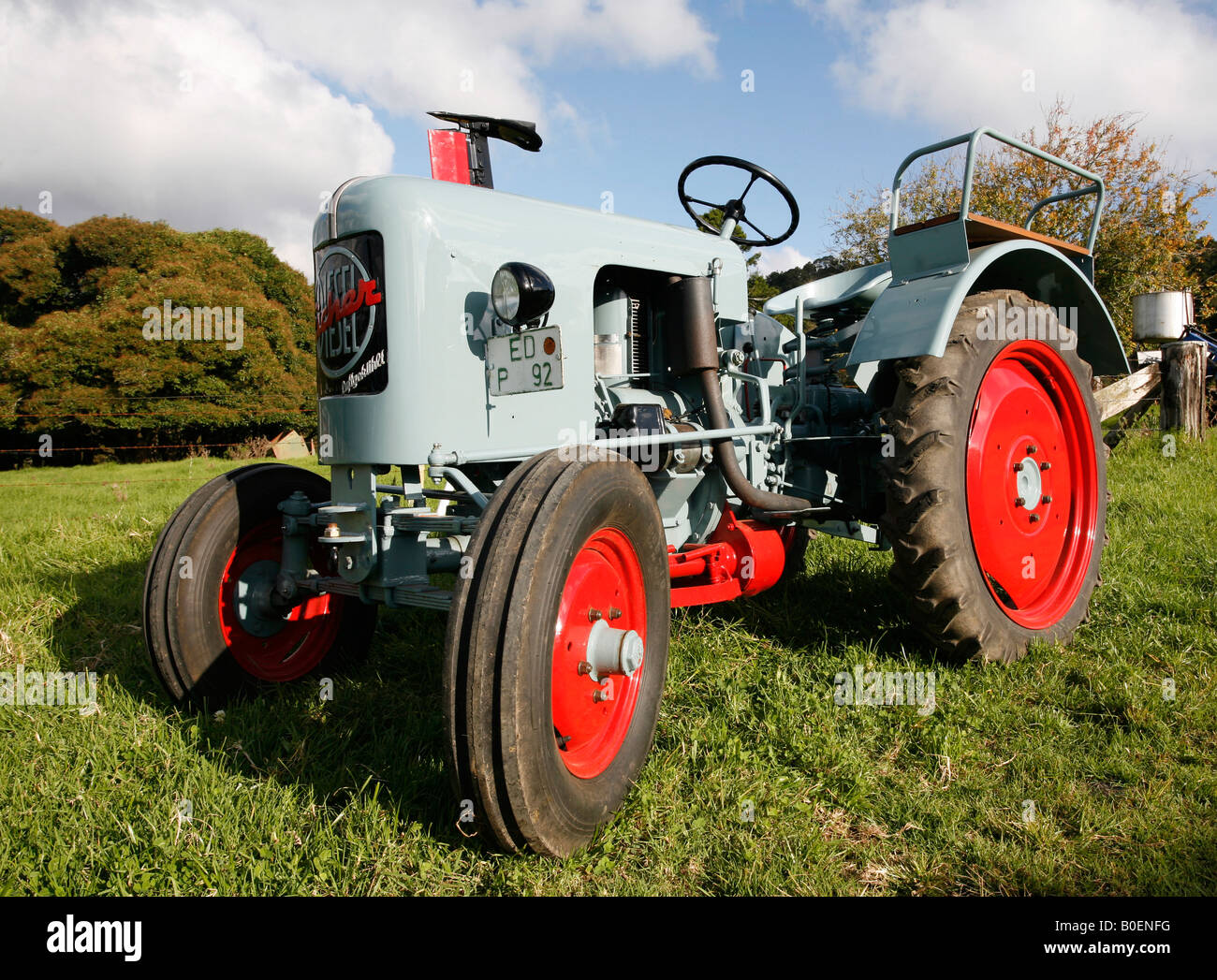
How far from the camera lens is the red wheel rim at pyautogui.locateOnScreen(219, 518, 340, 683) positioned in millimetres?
3076

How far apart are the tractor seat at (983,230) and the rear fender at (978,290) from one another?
0.08m

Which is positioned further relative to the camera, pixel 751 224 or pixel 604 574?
pixel 751 224

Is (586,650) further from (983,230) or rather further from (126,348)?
(126,348)

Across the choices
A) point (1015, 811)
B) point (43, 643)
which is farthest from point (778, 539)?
point (43, 643)

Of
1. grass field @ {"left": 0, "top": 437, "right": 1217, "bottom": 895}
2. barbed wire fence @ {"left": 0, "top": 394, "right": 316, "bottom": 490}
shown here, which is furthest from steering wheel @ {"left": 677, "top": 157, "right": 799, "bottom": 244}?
barbed wire fence @ {"left": 0, "top": 394, "right": 316, "bottom": 490}

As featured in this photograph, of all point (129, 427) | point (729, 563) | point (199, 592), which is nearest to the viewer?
point (199, 592)

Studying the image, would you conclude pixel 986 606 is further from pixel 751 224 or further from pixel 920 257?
pixel 751 224

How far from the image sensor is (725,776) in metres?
2.50

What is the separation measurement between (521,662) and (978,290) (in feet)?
10.9

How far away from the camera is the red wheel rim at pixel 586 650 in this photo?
2.21 meters

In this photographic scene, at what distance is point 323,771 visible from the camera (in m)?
2.53

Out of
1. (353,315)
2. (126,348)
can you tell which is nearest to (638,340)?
(353,315)

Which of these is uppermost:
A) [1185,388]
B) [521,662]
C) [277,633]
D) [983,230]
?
[983,230]
